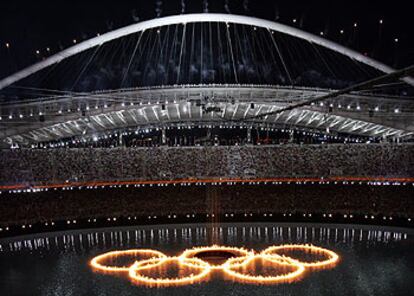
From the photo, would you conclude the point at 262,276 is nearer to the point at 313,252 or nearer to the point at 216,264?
the point at 216,264

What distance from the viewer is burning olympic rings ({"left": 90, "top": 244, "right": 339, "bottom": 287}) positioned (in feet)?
86.8

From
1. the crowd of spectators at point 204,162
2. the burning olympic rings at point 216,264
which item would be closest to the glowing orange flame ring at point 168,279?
the burning olympic rings at point 216,264

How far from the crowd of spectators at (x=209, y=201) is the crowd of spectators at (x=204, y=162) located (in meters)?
4.42

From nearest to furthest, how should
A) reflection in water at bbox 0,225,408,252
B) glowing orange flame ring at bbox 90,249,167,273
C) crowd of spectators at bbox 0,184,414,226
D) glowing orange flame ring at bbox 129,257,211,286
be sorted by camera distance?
glowing orange flame ring at bbox 129,257,211,286
glowing orange flame ring at bbox 90,249,167,273
reflection in water at bbox 0,225,408,252
crowd of spectators at bbox 0,184,414,226

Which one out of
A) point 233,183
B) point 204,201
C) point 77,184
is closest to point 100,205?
point 77,184

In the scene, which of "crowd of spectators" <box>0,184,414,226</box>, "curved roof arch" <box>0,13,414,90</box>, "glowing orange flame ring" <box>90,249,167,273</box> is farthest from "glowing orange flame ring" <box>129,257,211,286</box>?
"curved roof arch" <box>0,13,414,90</box>

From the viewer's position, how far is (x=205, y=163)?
174 ft

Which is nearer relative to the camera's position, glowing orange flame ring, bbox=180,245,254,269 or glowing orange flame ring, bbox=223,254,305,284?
glowing orange flame ring, bbox=223,254,305,284

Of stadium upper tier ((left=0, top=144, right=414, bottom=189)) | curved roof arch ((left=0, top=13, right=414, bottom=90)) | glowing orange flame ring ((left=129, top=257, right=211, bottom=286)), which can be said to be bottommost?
glowing orange flame ring ((left=129, top=257, right=211, bottom=286))

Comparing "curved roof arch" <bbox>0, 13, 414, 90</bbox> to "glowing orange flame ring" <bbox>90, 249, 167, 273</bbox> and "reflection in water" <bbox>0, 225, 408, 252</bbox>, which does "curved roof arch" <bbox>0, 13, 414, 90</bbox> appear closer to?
"reflection in water" <bbox>0, 225, 408, 252</bbox>

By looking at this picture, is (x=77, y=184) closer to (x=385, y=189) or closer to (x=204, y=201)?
(x=204, y=201)

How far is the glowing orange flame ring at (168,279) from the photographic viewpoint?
26.1m

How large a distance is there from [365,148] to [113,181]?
27.2 metres

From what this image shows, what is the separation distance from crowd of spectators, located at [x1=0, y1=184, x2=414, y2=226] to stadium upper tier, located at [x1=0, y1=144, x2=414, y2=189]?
288cm
